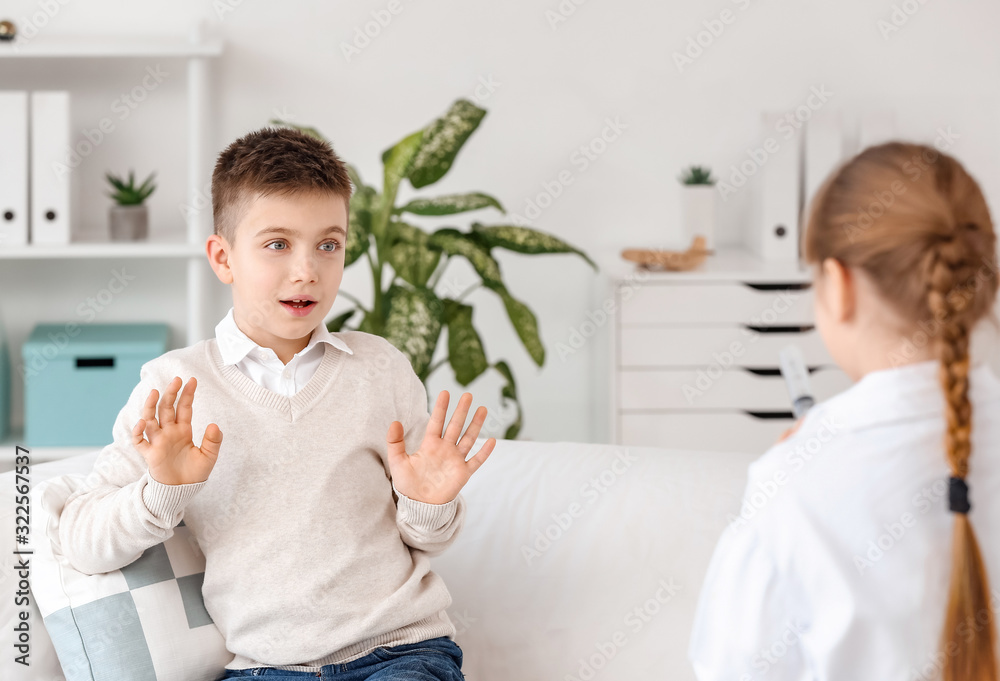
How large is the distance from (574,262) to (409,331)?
89cm

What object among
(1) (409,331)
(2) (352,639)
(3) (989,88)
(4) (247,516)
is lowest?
(2) (352,639)

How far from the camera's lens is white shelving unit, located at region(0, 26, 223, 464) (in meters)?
2.35

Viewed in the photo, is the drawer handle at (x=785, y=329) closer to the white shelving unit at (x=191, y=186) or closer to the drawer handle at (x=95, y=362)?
the white shelving unit at (x=191, y=186)

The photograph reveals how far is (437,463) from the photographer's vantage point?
1104mm

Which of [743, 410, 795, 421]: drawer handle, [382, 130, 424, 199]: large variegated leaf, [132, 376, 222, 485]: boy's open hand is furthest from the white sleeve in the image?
[743, 410, 795, 421]: drawer handle

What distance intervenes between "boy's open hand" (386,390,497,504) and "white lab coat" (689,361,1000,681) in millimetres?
363

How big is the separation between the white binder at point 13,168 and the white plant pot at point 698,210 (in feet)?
5.58

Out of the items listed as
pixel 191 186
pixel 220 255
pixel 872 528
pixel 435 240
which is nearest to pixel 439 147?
pixel 435 240

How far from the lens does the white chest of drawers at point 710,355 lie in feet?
7.81

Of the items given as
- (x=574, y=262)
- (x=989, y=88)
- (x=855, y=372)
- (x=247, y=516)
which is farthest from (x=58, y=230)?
(x=989, y=88)

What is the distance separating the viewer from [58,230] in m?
2.38

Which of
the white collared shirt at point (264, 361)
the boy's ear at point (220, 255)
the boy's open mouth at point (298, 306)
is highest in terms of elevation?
the boy's ear at point (220, 255)

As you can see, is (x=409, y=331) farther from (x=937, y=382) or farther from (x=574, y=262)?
(x=937, y=382)

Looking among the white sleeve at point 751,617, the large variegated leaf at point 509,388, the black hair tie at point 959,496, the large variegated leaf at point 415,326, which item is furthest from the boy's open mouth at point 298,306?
the large variegated leaf at point 509,388
